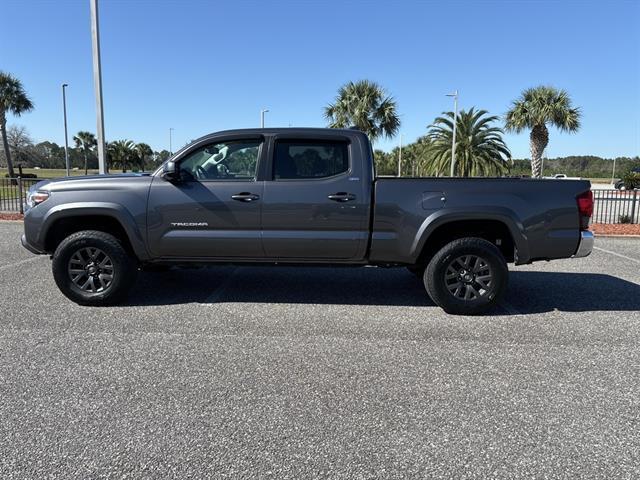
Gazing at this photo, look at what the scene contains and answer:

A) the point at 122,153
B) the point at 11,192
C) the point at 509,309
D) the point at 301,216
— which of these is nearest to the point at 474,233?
the point at 509,309

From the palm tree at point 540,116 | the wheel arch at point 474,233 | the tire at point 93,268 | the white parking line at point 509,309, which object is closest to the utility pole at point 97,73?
the tire at point 93,268

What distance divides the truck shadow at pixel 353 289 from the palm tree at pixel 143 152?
3292 inches

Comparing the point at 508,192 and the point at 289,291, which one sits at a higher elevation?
the point at 508,192

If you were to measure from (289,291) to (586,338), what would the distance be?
3.24 metres

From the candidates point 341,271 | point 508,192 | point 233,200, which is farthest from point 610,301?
point 233,200

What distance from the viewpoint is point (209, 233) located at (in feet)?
16.1

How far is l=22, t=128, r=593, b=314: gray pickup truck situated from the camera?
15.5 feet

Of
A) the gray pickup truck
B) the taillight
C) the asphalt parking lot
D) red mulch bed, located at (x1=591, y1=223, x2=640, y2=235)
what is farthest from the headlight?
red mulch bed, located at (x1=591, y1=223, x2=640, y2=235)

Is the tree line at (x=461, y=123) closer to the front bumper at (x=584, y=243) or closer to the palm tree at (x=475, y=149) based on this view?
the palm tree at (x=475, y=149)

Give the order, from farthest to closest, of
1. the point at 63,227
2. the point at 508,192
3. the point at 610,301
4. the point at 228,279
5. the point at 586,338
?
the point at 228,279, the point at 610,301, the point at 63,227, the point at 508,192, the point at 586,338

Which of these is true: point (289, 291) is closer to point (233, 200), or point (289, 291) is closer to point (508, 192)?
point (233, 200)

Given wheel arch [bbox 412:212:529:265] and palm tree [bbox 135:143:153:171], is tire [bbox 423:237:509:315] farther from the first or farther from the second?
palm tree [bbox 135:143:153:171]

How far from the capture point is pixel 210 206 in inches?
191

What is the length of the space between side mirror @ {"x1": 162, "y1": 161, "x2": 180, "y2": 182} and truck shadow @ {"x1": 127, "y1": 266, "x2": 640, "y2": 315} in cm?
143
